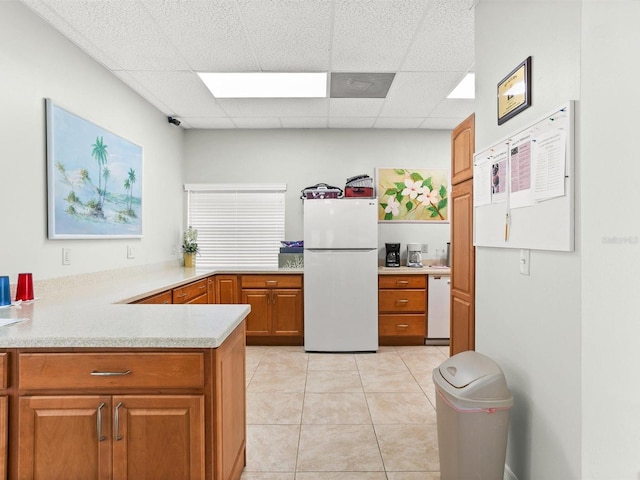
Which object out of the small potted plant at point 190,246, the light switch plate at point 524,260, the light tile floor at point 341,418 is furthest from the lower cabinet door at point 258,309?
the light switch plate at point 524,260

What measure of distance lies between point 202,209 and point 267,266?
1.09 meters

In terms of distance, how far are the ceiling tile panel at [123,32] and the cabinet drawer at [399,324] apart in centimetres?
312

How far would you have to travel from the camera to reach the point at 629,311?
1.46 m

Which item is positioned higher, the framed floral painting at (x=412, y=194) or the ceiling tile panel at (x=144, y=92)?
the ceiling tile panel at (x=144, y=92)

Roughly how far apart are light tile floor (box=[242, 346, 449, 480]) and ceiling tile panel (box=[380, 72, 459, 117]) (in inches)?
101

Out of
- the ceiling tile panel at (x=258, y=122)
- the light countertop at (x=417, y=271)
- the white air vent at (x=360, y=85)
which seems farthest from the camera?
the ceiling tile panel at (x=258, y=122)

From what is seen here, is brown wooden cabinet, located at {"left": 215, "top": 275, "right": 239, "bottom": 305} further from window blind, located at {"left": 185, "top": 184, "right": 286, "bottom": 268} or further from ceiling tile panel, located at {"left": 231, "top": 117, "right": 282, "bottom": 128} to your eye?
ceiling tile panel, located at {"left": 231, "top": 117, "right": 282, "bottom": 128}

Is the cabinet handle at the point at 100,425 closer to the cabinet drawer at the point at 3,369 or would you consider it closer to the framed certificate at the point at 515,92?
the cabinet drawer at the point at 3,369

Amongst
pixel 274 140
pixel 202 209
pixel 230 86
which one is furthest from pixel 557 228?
pixel 202 209

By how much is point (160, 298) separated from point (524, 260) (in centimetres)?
237

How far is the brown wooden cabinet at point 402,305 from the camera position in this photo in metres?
4.21

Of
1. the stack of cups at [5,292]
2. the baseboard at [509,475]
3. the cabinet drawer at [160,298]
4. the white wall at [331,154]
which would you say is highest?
the white wall at [331,154]

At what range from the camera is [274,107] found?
3.96 m

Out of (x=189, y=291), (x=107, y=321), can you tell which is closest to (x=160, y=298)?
(x=189, y=291)
